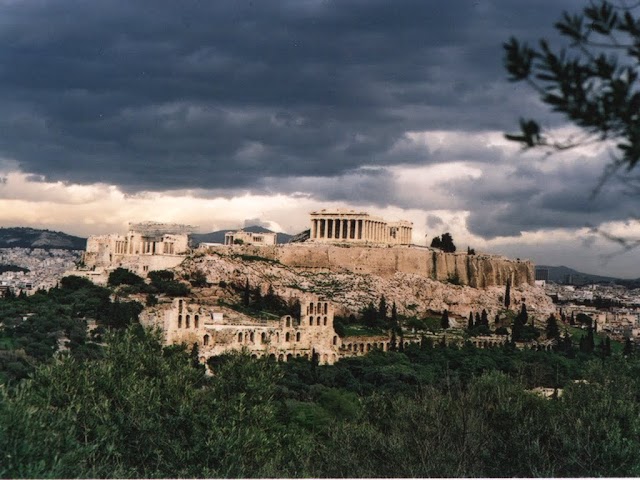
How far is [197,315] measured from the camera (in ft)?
103

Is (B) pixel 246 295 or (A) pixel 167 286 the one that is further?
(B) pixel 246 295

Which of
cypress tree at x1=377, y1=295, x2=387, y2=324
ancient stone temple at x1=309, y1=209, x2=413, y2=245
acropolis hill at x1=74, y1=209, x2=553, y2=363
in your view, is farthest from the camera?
ancient stone temple at x1=309, y1=209, x2=413, y2=245

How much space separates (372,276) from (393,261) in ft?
10.2

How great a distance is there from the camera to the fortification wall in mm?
51000

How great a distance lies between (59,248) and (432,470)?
11470 cm

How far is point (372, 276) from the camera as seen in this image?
50656 millimetres

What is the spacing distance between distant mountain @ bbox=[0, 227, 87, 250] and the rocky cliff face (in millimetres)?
75004

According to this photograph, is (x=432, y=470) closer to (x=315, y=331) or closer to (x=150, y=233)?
(x=315, y=331)

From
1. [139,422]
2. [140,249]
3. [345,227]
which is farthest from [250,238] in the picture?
[139,422]

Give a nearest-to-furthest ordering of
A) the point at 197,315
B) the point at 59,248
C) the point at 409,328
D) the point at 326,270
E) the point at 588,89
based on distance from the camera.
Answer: the point at 588,89, the point at 197,315, the point at 409,328, the point at 326,270, the point at 59,248

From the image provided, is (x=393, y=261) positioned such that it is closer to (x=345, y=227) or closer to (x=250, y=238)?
(x=345, y=227)

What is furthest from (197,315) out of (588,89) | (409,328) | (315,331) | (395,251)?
(588,89)

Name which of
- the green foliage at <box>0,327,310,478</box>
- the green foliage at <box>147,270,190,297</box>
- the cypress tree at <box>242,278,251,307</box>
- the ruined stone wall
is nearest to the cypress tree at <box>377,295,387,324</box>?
the ruined stone wall

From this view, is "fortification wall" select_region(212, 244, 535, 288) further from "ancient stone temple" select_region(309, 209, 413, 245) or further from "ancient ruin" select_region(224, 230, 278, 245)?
"ancient ruin" select_region(224, 230, 278, 245)
